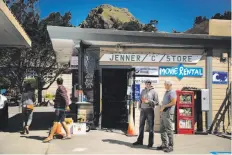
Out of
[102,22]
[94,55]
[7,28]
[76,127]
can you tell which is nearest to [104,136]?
[76,127]

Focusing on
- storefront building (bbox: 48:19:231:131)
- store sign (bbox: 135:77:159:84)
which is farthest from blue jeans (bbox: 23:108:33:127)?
store sign (bbox: 135:77:159:84)

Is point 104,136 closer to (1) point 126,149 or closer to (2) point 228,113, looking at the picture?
(1) point 126,149

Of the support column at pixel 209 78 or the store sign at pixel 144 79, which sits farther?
the support column at pixel 209 78

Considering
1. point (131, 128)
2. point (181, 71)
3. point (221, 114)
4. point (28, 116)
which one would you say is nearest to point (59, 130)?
point (28, 116)

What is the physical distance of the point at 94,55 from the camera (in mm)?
11047

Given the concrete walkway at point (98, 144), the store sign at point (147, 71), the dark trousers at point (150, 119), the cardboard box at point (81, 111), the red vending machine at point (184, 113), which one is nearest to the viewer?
the concrete walkway at point (98, 144)

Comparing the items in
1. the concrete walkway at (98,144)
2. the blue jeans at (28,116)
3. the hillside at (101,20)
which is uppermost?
the hillside at (101,20)

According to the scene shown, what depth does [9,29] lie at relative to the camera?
10.2m

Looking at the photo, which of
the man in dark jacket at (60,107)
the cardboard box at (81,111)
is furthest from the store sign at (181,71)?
the man in dark jacket at (60,107)

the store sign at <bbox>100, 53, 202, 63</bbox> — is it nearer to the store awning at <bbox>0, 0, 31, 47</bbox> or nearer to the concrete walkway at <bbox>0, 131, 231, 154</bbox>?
the concrete walkway at <bbox>0, 131, 231, 154</bbox>

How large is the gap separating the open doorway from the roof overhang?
154cm

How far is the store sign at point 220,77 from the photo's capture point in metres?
11.3

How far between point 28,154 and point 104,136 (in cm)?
283

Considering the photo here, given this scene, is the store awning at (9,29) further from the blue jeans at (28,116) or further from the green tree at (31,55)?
the green tree at (31,55)
